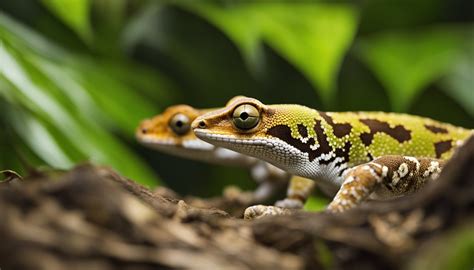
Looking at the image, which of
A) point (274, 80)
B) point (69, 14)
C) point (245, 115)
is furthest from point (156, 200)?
point (274, 80)

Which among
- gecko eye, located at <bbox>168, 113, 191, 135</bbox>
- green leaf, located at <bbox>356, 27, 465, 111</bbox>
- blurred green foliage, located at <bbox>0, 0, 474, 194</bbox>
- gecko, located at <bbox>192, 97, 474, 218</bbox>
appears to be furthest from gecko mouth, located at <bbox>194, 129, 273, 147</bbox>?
green leaf, located at <bbox>356, 27, 465, 111</bbox>

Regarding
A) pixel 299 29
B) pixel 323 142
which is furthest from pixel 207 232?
pixel 299 29

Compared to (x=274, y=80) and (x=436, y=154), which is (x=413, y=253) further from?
(x=274, y=80)

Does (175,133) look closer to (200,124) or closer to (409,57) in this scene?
Result: (200,124)

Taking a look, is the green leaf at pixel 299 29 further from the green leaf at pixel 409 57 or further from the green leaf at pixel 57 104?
the green leaf at pixel 57 104

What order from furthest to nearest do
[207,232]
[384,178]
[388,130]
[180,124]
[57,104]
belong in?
[57,104]
[180,124]
[388,130]
[384,178]
[207,232]
